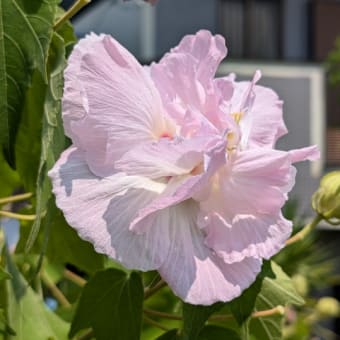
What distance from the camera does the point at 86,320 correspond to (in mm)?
470

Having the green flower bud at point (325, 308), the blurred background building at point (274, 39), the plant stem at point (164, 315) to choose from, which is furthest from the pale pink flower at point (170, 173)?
the blurred background building at point (274, 39)

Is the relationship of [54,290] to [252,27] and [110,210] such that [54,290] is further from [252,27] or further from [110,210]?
[252,27]

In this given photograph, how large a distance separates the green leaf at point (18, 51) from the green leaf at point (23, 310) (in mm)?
101

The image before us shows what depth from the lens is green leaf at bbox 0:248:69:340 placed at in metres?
0.46

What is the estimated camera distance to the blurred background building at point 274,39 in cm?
571

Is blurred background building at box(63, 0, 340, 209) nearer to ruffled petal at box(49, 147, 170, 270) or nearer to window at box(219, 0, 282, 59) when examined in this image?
window at box(219, 0, 282, 59)

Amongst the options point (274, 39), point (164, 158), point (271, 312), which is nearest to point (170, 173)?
point (164, 158)

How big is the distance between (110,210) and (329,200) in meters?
0.18

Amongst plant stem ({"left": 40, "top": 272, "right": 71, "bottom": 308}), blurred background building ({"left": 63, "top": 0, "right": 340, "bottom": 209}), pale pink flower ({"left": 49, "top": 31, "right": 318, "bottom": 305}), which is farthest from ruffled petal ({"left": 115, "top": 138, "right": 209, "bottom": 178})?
blurred background building ({"left": 63, "top": 0, "right": 340, "bottom": 209})

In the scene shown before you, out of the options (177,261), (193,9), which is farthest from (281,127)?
(193,9)

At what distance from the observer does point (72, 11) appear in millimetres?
426

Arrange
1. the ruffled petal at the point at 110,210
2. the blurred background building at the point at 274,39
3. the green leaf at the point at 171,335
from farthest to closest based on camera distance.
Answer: the blurred background building at the point at 274,39 < the green leaf at the point at 171,335 < the ruffled petal at the point at 110,210

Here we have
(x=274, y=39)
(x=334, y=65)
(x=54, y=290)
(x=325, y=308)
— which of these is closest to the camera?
(x=54, y=290)

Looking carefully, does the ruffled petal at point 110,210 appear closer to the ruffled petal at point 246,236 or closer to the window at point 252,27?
the ruffled petal at point 246,236
